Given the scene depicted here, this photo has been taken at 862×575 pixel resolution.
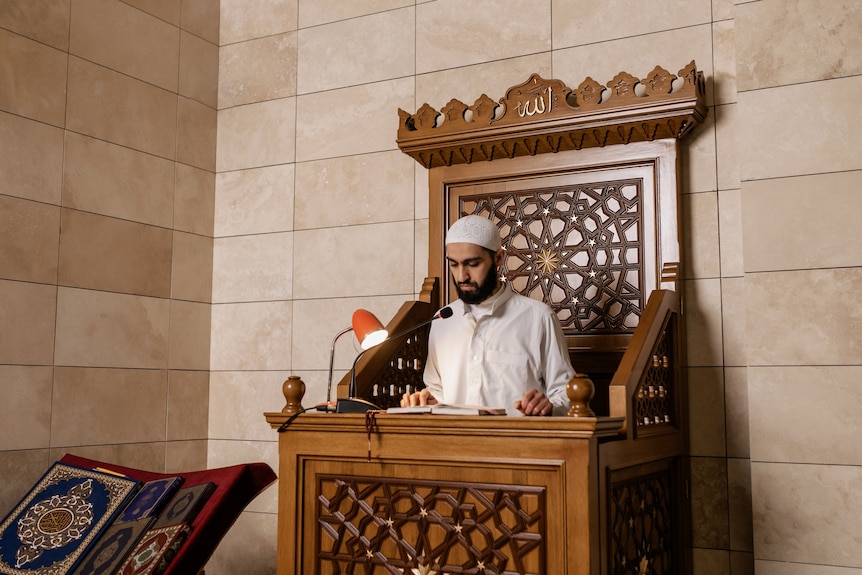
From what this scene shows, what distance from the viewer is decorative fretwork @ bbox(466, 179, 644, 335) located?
13.0ft

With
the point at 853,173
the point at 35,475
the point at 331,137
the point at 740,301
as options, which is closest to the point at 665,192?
the point at 740,301

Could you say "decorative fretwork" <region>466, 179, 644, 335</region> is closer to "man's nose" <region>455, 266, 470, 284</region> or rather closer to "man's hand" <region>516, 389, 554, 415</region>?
"man's nose" <region>455, 266, 470, 284</region>

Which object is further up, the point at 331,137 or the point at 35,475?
the point at 331,137

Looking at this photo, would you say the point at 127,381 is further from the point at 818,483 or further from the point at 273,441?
the point at 818,483

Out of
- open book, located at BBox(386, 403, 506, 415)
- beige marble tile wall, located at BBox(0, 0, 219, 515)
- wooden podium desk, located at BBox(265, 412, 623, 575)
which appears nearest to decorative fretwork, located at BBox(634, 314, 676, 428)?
wooden podium desk, located at BBox(265, 412, 623, 575)

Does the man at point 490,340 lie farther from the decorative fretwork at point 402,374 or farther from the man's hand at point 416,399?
the man's hand at point 416,399

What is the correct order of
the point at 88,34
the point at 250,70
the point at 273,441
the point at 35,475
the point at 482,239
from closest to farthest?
1. the point at 482,239
2. the point at 35,475
3. the point at 88,34
4. the point at 273,441
5. the point at 250,70

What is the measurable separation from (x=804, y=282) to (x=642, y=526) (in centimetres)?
112

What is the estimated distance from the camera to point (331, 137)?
16.3ft

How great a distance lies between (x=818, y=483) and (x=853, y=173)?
1.17m

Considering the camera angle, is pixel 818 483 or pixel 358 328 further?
pixel 358 328

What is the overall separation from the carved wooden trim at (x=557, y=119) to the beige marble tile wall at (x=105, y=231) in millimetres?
1620

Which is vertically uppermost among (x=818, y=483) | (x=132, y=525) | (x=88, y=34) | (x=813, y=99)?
(x=88, y=34)

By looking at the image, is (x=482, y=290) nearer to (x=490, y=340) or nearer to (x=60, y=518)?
(x=490, y=340)
